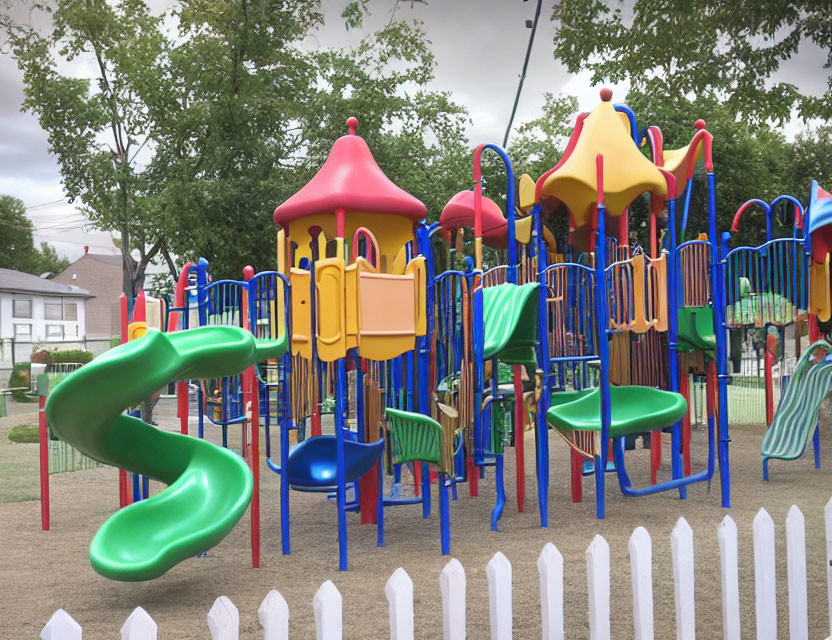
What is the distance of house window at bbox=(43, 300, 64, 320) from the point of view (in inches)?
1767

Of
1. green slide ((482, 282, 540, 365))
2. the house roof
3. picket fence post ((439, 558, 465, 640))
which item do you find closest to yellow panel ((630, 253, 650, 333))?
green slide ((482, 282, 540, 365))

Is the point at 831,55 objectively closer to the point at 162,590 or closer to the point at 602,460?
the point at 602,460

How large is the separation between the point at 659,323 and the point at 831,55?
28.2 ft

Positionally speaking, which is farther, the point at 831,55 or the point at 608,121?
the point at 831,55

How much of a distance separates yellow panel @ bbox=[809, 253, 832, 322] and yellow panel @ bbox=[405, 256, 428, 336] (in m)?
5.52

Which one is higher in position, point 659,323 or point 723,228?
point 723,228

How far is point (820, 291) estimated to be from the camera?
9852 mm

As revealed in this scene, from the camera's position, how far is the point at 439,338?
7301 millimetres

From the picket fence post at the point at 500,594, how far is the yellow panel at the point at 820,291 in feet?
27.2

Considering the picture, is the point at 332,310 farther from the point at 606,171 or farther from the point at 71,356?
the point at 71,356

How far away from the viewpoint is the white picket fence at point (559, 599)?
242cm

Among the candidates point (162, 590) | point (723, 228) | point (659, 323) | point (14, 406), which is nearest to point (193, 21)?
point (14, 406)

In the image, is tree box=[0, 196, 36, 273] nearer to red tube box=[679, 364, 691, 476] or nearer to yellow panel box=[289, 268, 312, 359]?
red tube box=[679, 364, 691, 476]

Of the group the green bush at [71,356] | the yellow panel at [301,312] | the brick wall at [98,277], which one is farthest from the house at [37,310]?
the yellow panel at [301,312]
